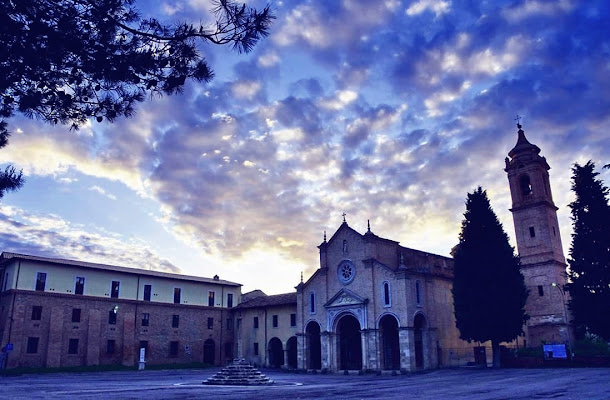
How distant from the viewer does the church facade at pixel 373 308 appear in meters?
37.5

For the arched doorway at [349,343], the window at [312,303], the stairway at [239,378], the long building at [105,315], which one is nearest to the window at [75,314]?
the long building at [105,315]

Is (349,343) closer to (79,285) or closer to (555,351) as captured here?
(555,351)

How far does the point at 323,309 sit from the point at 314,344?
3.93 m

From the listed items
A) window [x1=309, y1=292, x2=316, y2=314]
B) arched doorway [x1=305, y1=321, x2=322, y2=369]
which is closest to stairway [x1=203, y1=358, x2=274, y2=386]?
window [x1=309, y1=292, x2=316, y2=314]

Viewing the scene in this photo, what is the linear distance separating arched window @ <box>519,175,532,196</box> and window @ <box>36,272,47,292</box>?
147ft

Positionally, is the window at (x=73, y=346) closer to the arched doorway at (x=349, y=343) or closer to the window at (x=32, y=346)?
the window at (x=32, y=346)

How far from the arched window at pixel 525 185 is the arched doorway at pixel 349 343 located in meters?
20.7

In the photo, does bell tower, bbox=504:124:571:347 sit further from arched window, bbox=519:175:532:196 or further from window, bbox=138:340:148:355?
window, bbox=138:340:148:355

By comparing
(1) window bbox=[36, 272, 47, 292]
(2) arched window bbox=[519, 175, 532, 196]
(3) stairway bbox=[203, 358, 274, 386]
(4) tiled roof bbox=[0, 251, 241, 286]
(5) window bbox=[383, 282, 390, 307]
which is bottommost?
(3) stairway bbox=[203, 358, 274, 386]

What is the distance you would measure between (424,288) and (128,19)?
34.6 m

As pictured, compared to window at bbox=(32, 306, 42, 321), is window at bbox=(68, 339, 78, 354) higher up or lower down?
lower down

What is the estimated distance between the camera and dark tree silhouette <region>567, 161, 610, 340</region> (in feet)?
105

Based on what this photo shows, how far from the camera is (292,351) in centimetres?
4781

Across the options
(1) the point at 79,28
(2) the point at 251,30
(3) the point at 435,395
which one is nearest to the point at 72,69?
(1) the point at 79,28
